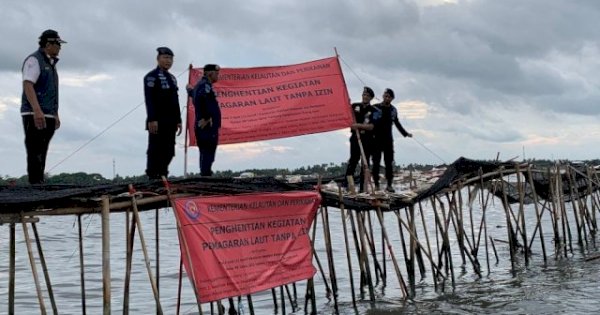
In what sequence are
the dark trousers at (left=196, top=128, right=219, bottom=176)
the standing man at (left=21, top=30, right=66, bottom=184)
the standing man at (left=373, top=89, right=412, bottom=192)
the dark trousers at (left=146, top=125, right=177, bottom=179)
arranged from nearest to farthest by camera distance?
the standing man at (left=21, top=30, right=66, bottom=184) < the dark trousers at (left=146, top=125, right=177, bottom=179) < the dark trousers at (left=196, top=128, right=219, bottom=176) < the standing man at (left=373, top=89, right=412, bottom=192)

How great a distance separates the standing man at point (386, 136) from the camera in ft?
52.2

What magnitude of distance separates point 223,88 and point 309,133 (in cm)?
165

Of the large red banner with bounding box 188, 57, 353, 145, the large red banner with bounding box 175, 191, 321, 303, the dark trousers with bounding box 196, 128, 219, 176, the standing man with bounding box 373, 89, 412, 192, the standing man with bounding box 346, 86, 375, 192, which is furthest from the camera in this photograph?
the standing man with bounding box 373, 89, 412, 192

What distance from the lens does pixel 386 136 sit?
52.5 feet

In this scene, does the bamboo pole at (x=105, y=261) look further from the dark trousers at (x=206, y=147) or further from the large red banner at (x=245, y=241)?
the dark trousers at (x=206, y=147)

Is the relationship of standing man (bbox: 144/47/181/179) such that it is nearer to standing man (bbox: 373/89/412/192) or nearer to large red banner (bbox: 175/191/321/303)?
large red banner (bbox: 175/191/321/303)

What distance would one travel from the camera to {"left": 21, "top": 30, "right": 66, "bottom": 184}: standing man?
9359 millimetres

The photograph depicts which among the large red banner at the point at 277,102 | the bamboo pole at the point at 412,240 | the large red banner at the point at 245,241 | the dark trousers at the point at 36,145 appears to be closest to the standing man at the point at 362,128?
the bamboo pole at the point at 412,240

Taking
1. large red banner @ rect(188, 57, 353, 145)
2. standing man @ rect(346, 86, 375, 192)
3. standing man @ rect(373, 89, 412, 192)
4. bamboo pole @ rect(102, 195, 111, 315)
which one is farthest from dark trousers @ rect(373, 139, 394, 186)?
bamboo pole @ rect(102, 195, 111, 315)

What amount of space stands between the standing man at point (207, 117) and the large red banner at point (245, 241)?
75.8 inches

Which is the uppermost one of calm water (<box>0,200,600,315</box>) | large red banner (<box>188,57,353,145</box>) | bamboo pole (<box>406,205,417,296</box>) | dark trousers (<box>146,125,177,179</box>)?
large red banner (<box>188,57,353,145</box>)

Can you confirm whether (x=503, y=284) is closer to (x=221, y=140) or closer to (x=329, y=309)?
(x=329, y=309)

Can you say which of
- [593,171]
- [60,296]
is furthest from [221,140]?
[593,171]

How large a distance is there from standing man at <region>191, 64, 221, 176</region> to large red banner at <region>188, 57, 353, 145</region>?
2.63ft
